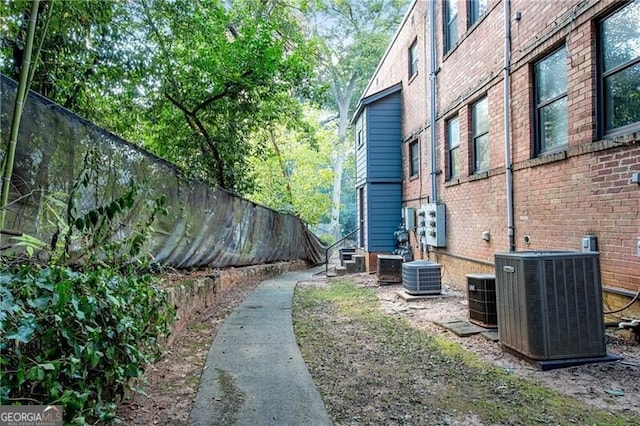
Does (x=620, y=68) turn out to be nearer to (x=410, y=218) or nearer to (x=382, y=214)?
(x=410, y=218)

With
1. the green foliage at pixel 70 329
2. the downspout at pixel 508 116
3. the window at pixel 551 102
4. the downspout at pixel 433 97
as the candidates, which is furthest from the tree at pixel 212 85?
the window at pixel 551 102

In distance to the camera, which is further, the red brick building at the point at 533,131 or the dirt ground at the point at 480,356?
the red brick building at the point at 533,131

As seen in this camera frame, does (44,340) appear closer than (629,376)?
Yes

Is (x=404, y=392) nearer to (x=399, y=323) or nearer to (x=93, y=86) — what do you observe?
(x=399, y=323)

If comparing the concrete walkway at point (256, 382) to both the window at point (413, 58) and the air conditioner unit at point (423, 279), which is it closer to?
the air conditioner unit at point (423, 279)

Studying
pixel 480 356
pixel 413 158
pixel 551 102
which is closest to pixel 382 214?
pixel 413 158

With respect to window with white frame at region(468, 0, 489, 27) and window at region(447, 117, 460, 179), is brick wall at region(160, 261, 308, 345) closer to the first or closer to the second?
window at region(447, 117, 460, 179)

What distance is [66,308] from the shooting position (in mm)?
1958

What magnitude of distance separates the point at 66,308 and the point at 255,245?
769cm

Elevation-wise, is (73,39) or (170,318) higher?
(73,39)

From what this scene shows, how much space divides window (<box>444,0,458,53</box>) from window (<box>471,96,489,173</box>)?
1987 mm

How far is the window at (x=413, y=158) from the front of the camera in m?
11.2

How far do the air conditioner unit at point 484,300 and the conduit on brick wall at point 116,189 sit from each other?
3920 millimetres

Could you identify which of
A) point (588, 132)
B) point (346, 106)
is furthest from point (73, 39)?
point (346, 106)
